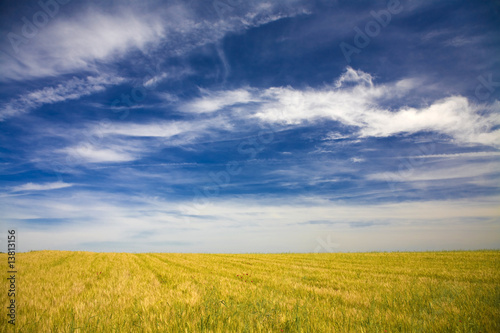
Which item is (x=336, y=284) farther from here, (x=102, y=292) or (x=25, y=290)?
(x=25, y=290)

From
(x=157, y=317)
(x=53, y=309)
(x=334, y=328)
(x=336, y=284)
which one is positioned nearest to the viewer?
(x=334, y=328)

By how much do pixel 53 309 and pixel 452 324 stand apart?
7.80 m

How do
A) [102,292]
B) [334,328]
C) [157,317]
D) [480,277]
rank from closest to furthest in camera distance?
[334,328]
[157,317]
[102,292]
[480,277]

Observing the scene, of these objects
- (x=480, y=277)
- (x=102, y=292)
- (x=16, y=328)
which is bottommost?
(x=480, y=277)

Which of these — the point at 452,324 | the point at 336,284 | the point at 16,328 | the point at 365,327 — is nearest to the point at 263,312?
the point at 365,327

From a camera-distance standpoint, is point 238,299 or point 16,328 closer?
point 16,328

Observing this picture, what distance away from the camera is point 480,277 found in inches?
411

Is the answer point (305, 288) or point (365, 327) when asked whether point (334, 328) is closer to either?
point (365, 327)

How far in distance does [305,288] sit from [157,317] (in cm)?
510

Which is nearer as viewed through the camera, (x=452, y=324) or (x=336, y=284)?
(x=452, y=324)

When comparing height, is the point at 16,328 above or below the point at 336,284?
above

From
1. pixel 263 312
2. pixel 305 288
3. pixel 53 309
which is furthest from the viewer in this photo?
pixel 305 288

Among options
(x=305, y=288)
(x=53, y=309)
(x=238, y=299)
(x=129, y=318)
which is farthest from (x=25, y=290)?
(x=305, y=288)

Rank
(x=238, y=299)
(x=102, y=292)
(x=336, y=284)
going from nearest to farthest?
(x=238, y=299) < (x=102, y=292) < (x=336, y=284)
